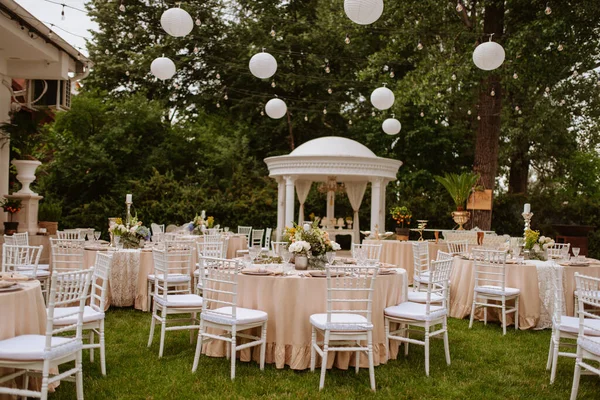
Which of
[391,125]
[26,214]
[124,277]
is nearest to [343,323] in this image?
[124,277]

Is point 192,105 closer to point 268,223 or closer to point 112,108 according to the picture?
point 112,108

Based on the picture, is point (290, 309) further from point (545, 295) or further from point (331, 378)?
point (545, 295)

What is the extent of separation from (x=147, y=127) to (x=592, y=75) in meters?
13.3

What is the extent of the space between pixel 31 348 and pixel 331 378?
2.57 metres

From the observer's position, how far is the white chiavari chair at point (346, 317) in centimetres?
487

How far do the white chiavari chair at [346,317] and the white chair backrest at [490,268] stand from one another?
259 cm

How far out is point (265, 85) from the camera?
20.5 m

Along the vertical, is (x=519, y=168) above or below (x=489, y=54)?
below

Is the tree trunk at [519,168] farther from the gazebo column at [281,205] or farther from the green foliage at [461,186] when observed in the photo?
the gazebo column at [281,205]

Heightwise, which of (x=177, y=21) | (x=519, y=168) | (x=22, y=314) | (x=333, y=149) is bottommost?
(x=22, y=314)

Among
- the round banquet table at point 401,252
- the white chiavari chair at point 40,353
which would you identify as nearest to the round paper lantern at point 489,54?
the round banquet table at point 401,252

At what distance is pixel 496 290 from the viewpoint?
7508mm

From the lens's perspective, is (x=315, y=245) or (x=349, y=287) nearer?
(x=349, y=287)

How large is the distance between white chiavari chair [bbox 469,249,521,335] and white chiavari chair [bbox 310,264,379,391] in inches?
102
